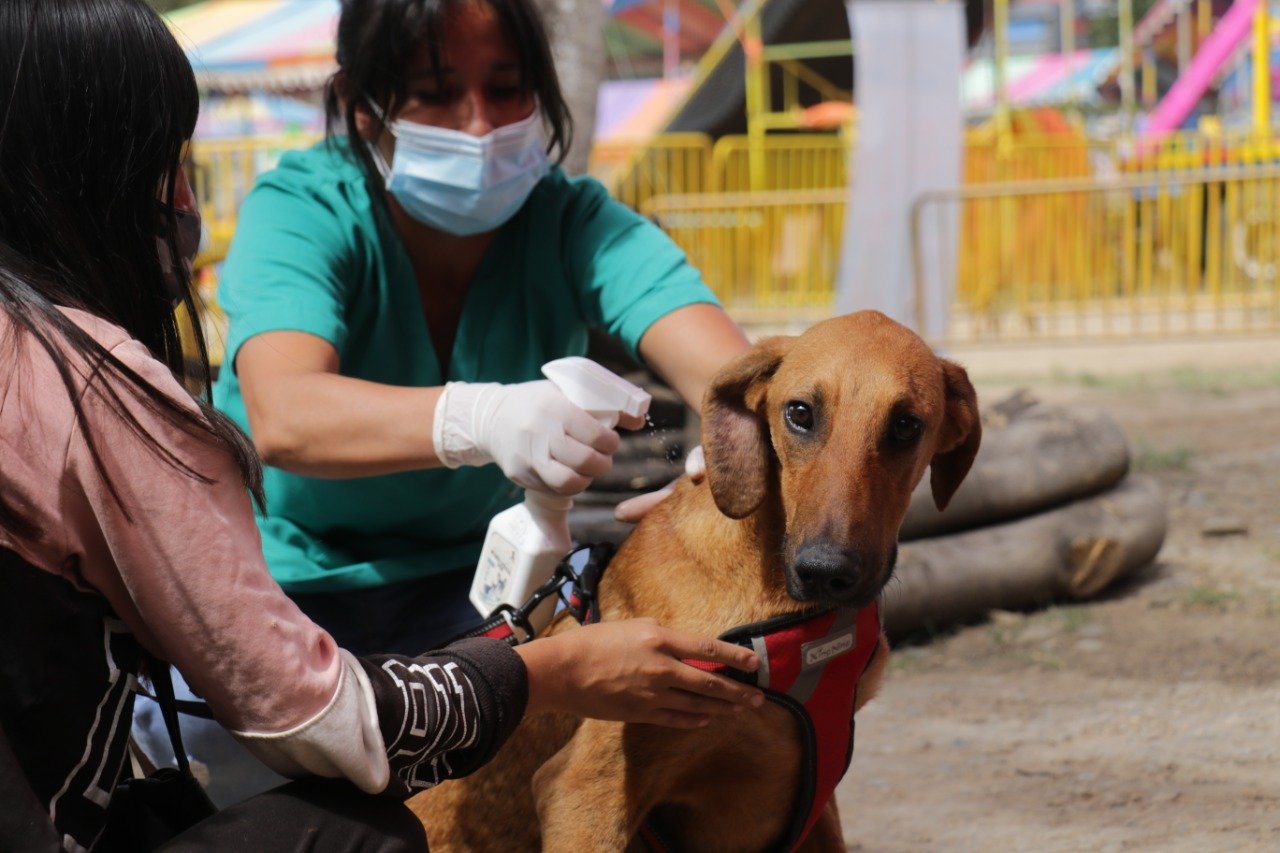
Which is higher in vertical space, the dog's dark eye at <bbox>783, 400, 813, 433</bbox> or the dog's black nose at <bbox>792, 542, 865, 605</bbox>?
the dog's dark eye at <bbox>783, 400, 813, 433</bbox>

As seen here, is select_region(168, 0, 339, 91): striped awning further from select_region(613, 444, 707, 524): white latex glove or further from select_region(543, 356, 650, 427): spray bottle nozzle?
select_region(543, 356, 650, 427): spray bottle nozzle

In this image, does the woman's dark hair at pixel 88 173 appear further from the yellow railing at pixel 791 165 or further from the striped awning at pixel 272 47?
the striped awning at pixel 272 47

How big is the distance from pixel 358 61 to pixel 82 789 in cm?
177

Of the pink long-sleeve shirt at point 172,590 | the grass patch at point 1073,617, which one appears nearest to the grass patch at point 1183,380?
the grass patch at point 1073,617

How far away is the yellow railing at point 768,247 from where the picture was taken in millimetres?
15164

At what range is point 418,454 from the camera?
2566 mm

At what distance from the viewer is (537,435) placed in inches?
93.3

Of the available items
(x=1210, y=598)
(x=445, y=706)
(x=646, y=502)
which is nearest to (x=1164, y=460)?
(x=1210, y=598)

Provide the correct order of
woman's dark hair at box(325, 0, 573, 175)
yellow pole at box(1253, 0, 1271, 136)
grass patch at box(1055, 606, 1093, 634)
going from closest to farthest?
woman's dark hair at box(325, 0, 573, 175) < grass patch at box(1055, 606, 1093, 634) < yellow pole at box(1253, 0, 1271, 136)

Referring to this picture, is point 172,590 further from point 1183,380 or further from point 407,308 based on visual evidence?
point 1183,380

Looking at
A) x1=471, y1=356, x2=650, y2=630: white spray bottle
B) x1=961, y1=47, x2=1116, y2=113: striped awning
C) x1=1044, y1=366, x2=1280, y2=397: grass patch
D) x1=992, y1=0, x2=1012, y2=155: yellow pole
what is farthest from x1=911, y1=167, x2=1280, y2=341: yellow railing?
x1=961, y1=47, x2=1116, y2=113: striped awning

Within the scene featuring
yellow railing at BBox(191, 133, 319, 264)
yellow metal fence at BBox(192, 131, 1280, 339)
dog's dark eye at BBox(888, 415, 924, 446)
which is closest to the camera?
dog's dark eye at BBox(888, 415, 924, 446)

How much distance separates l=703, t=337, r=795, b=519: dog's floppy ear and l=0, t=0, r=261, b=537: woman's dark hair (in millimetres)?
786

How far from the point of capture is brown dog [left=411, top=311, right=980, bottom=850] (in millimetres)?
2176
